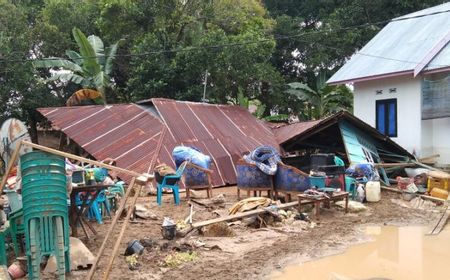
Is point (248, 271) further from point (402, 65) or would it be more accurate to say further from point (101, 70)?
point (101, 70)

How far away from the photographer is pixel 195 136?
48.4 feet

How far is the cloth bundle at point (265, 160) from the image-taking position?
11.1m

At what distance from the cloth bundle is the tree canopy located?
788 cm

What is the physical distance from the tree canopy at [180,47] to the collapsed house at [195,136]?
369cm

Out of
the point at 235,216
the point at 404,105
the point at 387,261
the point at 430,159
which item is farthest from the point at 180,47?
the point at 387,261

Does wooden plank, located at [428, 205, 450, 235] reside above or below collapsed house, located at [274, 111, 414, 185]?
below

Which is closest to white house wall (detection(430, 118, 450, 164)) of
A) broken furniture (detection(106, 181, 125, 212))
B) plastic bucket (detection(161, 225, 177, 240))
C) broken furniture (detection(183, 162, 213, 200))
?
broken furniture (detection(183, 162, 213, 200))

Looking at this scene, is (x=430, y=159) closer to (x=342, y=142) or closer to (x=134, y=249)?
(x=342, y=142)

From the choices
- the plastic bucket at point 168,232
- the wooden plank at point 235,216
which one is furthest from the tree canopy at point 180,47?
the plastic bucket at point 168,232

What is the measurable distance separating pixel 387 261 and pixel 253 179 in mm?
4332

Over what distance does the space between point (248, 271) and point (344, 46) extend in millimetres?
20676

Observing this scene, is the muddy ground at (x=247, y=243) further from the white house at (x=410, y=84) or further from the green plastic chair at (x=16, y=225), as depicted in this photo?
the white house at (x=410, y=84)

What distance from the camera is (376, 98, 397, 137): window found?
1741cm

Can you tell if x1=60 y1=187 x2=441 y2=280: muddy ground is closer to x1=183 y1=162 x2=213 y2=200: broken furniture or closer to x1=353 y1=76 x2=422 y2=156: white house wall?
x1=183 y1=162 x2=213 y2=200: broken furniture
